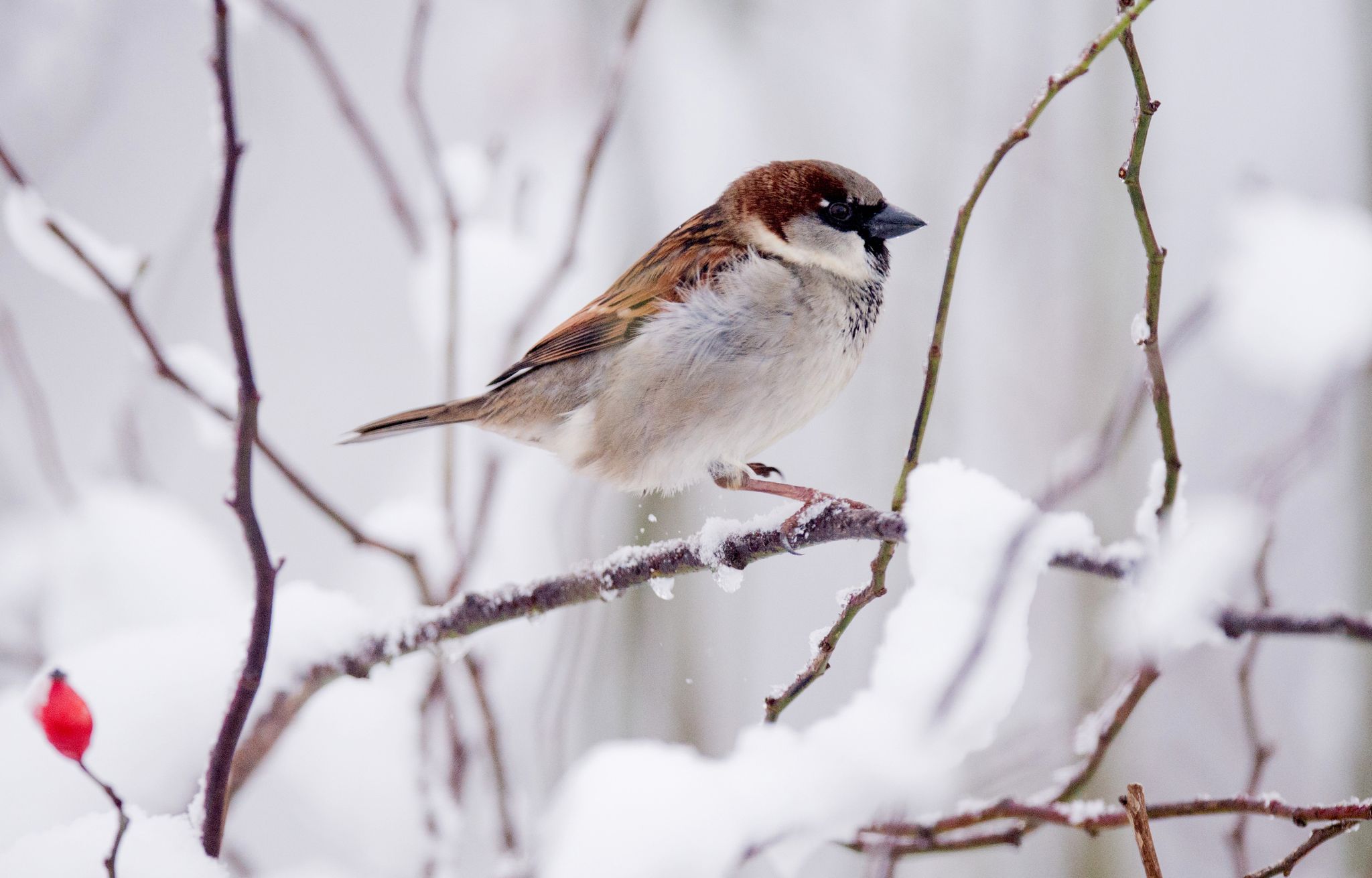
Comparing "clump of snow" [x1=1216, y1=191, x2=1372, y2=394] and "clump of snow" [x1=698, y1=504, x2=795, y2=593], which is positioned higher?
"clump of snow" [x1=1216, y1=191, x2=1372, y2=394]

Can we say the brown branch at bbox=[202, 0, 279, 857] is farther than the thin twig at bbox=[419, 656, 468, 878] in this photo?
No

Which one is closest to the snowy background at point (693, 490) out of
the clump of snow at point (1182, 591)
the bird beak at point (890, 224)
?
the clump of snow at point (1182, 591)

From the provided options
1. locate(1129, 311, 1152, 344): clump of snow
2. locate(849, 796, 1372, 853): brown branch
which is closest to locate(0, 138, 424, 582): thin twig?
locate(849, 796, 1372, 853): brown branch

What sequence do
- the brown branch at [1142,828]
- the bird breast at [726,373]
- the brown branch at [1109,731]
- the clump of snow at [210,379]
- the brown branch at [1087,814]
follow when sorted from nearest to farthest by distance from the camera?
the brown branch at [1142,828] < the brown branch at [1087,814] < the brown branch at [1109,731] < the clump of snow at [210,379] < the bird breast at [726,373]

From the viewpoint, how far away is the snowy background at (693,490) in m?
1.09

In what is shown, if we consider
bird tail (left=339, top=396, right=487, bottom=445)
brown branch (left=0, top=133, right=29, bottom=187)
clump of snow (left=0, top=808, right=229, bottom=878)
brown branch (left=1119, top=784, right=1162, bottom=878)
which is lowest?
clump of snow (left=0, top=808, right=229, bottom=878)

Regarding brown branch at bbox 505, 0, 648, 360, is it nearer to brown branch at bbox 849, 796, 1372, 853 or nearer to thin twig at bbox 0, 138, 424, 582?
thin twig at bbox 0, 138, 424, 582

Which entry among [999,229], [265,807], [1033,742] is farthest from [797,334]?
[999,229]

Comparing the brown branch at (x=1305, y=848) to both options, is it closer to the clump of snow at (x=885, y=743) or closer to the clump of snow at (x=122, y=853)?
the clump of snow at (x=885, y=743)

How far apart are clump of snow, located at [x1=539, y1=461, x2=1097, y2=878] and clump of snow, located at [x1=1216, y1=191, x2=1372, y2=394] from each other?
74cm

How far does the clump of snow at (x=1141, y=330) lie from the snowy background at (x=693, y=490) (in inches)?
6.2

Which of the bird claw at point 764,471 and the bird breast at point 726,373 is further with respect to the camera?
the bird claw at point 764,471

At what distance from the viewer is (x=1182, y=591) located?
0.80 meters

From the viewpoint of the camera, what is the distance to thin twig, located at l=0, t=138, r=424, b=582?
104cm
